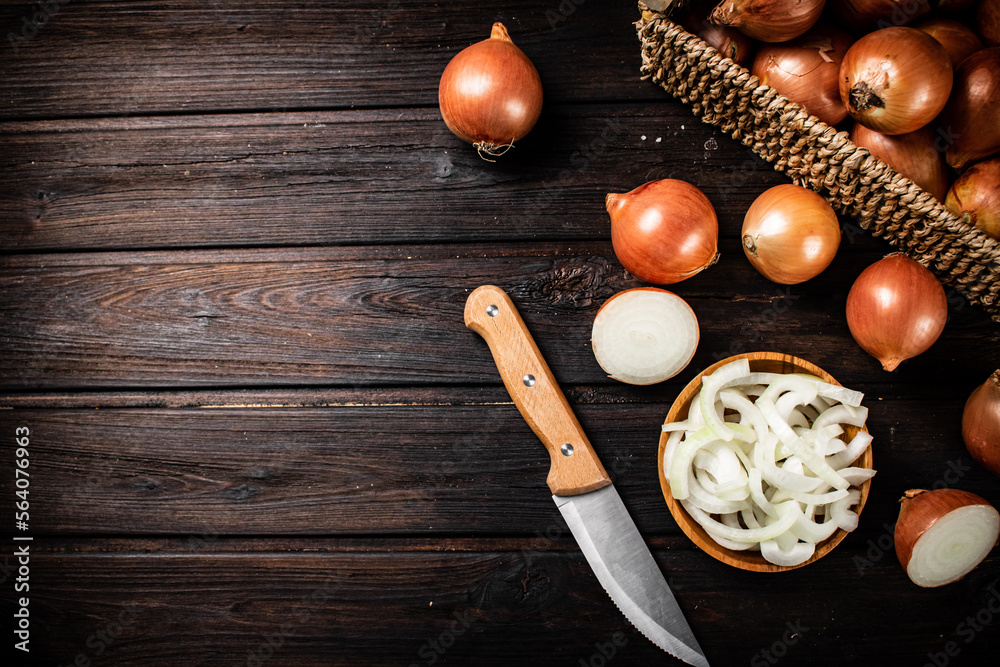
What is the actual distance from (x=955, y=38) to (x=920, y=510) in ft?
2.50

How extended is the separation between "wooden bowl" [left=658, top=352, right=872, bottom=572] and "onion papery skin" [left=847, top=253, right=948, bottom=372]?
0.33 feet

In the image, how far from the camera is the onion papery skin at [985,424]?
0.96 m

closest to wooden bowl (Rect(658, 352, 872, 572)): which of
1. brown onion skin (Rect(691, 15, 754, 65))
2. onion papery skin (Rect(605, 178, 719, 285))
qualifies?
onion papery skin (Rect(605, 178, 719, 285))

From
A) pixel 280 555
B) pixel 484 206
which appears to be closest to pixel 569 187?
pixel 484 206

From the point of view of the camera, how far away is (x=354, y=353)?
1095mm

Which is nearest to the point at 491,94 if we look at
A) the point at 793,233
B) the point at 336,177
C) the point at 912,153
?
the point at 336,177

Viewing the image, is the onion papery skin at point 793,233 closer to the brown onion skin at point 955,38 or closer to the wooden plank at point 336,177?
the wooden plank at point 336,177

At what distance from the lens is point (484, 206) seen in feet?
Answer: 3.62

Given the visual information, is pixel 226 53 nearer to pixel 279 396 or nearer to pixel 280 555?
pixel 279 396

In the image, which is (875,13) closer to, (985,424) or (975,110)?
(975,110)

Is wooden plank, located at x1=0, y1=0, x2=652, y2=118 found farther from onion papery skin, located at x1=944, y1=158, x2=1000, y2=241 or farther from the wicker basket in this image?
onion papery skin, located at x1=944, y1=158, x2=1000, y2=241

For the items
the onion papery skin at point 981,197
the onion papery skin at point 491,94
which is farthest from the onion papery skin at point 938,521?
the onion papery skin at point 491,94

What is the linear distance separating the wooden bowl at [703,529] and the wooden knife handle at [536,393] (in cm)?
13

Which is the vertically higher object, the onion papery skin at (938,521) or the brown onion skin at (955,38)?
the brown onion skin at (955,38)
